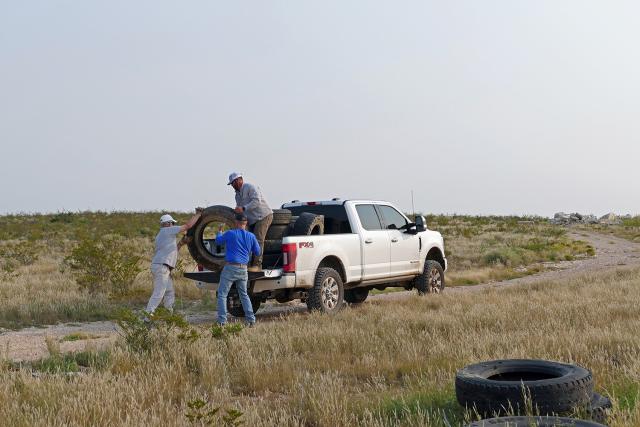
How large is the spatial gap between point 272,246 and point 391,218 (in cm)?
304

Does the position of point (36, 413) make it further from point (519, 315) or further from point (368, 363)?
point (519, 315)

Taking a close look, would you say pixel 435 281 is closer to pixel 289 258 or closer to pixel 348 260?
pixel 348 260

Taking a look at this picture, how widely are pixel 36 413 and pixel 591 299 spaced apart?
923cm

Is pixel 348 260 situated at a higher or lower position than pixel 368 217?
lower

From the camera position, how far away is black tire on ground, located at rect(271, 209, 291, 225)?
11.9 m

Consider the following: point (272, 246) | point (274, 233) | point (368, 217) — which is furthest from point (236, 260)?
point (368, 217)

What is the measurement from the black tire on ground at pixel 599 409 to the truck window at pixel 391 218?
8.38 meters

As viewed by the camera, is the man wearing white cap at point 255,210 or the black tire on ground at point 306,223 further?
the black tire on ground at point 306,223

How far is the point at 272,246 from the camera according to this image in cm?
1170

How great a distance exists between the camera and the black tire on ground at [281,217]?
11.9m

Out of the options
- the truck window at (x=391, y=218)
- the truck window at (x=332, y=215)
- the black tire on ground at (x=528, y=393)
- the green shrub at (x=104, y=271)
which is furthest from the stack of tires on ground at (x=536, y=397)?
the green shrub at (x=104, y=271)

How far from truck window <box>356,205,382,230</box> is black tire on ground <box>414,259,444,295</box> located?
5.81 feet

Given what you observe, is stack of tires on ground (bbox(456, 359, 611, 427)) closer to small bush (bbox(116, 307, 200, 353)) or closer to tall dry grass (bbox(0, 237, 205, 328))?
small bush (bbox(116, 307, 200, 353))

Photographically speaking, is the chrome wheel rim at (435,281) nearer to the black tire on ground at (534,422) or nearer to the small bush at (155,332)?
the small bush at (155,332)
